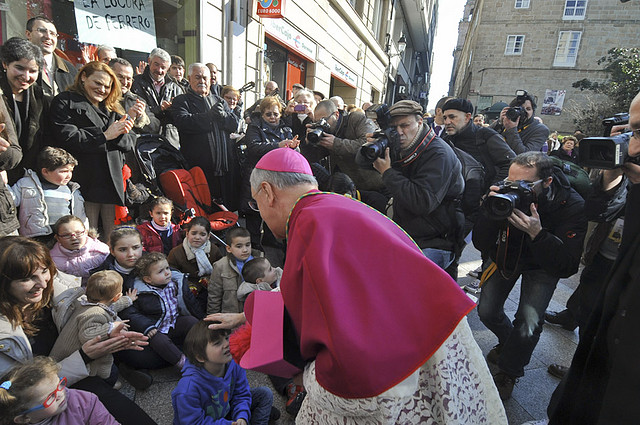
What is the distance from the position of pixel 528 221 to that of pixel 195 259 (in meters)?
2.75

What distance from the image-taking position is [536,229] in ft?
7.38

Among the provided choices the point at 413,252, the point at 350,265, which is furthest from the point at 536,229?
the point at 350,265

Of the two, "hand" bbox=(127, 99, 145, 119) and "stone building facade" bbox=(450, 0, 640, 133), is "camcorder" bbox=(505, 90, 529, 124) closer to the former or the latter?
"hand" bbox=(127, 99, 145, 119)

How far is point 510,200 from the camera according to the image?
209 cm

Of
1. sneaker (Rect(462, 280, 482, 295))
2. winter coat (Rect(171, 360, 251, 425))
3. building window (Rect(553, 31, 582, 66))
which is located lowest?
sneaker (Rect(462, 280, 482, 295))

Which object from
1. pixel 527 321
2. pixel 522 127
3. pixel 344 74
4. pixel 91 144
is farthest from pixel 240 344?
pixel 344 74

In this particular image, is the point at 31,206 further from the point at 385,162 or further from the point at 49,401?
the point at 385,162

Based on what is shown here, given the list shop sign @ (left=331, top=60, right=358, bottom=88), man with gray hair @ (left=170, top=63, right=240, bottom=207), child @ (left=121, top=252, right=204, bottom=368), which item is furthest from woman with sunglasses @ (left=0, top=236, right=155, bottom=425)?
shop sign @ (left=331, top=60, right=358, bottom=88)

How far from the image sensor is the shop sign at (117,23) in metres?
4.75

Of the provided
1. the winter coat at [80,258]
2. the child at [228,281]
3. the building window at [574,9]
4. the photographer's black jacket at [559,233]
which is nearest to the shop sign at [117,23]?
the winter coat at [80,258]

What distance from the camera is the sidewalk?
237cm

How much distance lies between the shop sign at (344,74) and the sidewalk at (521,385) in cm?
1122

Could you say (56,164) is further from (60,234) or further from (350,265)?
(350,265)

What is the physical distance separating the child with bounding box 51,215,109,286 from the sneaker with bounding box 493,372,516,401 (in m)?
3.16
